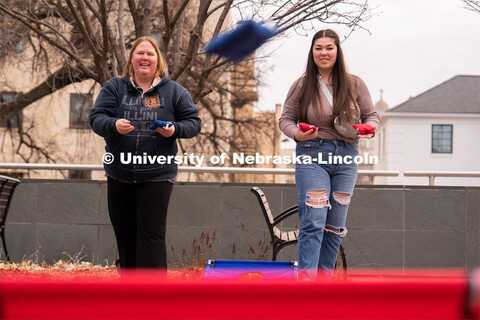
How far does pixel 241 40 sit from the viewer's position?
605 cm

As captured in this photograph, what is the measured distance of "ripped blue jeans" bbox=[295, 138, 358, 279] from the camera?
153 inches

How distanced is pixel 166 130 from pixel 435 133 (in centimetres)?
3775

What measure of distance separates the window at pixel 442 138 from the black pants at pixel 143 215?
36459 millimetres

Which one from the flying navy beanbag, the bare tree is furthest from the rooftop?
the flying navy beanbag

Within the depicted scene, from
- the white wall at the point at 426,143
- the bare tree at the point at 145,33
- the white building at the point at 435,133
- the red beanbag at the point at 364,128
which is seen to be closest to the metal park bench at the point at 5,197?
the bare tree at the point at 145,33

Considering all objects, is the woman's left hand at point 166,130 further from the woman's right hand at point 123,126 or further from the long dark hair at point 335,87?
the long dark hair at point 335,87

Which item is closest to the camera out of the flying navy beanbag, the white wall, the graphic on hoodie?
the graphic on hoodie

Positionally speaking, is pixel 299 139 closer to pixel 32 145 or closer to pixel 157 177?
pixel 157 177

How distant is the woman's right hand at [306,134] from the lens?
12.6 feet

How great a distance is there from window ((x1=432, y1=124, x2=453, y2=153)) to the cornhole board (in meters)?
→ 36.0

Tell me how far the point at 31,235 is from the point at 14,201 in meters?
0.38

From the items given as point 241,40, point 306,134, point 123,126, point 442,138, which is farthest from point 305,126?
point 442,138

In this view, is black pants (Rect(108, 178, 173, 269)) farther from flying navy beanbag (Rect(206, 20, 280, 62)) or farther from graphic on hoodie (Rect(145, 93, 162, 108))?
flying navy beanbag (Rect(206, 20, 280, 62))

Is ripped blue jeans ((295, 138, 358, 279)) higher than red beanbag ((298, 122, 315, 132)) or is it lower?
lower
